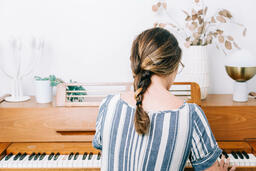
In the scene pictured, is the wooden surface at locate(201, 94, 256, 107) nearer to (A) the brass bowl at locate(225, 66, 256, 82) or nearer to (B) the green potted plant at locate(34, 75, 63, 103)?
(A) the brass bowl at locate(225, 66, 256, 82)

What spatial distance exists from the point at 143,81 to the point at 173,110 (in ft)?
0.51

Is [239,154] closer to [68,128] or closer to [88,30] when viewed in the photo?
[68,128]

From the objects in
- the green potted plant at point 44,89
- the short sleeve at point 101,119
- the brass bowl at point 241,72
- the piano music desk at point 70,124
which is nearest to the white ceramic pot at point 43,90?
the green potted plant at point 44,89

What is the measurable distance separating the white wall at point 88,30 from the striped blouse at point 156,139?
3.67 feet

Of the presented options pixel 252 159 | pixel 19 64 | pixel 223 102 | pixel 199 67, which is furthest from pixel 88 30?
pixel 252 159

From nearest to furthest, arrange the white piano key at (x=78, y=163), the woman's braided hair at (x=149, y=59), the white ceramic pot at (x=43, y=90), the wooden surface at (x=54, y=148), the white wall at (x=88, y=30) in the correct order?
the woman's braided hair at (x=149, y=59), the white piano key at (x=78, y=163), the wooden surface at (x=54, y=148), the white ceramic pot at (x=43, y=90), the white wall at (x=88, y=30)

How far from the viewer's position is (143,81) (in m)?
1.02

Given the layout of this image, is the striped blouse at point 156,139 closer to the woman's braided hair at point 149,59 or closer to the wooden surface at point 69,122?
the woman's braided hair at point 149,59

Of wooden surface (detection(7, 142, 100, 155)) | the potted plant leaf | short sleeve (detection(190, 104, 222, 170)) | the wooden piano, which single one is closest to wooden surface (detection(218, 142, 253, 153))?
the wooden piano

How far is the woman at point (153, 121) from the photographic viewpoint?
0.99 meters

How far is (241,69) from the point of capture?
5.70 feet

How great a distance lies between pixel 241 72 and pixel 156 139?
3.34 ft

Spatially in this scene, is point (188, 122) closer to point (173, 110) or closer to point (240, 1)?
point (173, 110)

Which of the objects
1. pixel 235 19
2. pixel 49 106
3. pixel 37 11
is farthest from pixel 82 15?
pixel 235 19
